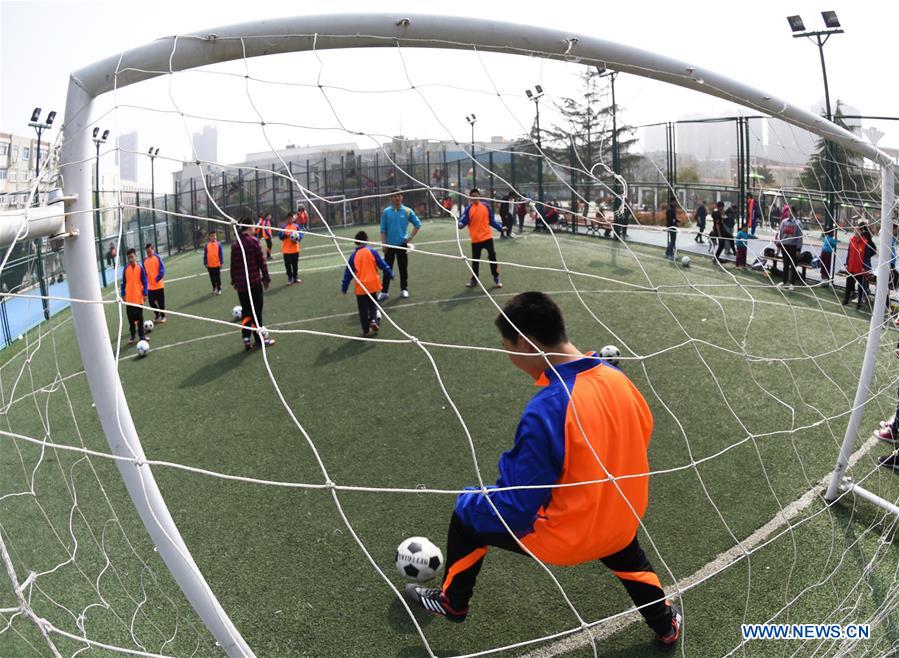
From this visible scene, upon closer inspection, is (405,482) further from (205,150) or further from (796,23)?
(796,23)

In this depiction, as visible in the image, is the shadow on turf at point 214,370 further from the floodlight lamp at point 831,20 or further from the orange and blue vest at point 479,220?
the floodlight lamp at point 831,20

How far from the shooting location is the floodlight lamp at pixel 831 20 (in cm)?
1139

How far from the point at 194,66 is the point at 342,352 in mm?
5411

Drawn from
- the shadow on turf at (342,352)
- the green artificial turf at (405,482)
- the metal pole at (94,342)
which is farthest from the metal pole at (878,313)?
the shadow on turf at (342,352)

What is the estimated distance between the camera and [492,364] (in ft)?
22.3

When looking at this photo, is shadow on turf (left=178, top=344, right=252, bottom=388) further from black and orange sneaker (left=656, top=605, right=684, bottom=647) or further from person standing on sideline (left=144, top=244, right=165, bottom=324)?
black and orange sneaker (left=656, top=605, right=684, bottom=647)

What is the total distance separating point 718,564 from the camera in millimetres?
3650

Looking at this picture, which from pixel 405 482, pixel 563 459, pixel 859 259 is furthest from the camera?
pixel 859 259

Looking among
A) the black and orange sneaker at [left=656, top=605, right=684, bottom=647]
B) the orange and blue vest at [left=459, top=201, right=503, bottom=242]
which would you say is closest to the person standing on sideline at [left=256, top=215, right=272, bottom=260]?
the black and orange sneaker at [left=656, top=605, right=684, bottom=647]

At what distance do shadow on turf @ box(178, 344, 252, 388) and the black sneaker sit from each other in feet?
15.9

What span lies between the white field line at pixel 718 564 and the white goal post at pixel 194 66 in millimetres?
1488

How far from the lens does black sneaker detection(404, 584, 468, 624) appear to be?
299cm

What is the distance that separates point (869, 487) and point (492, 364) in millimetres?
3381

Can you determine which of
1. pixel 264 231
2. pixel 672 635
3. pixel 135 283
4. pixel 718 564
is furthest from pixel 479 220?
pixel 672 635
